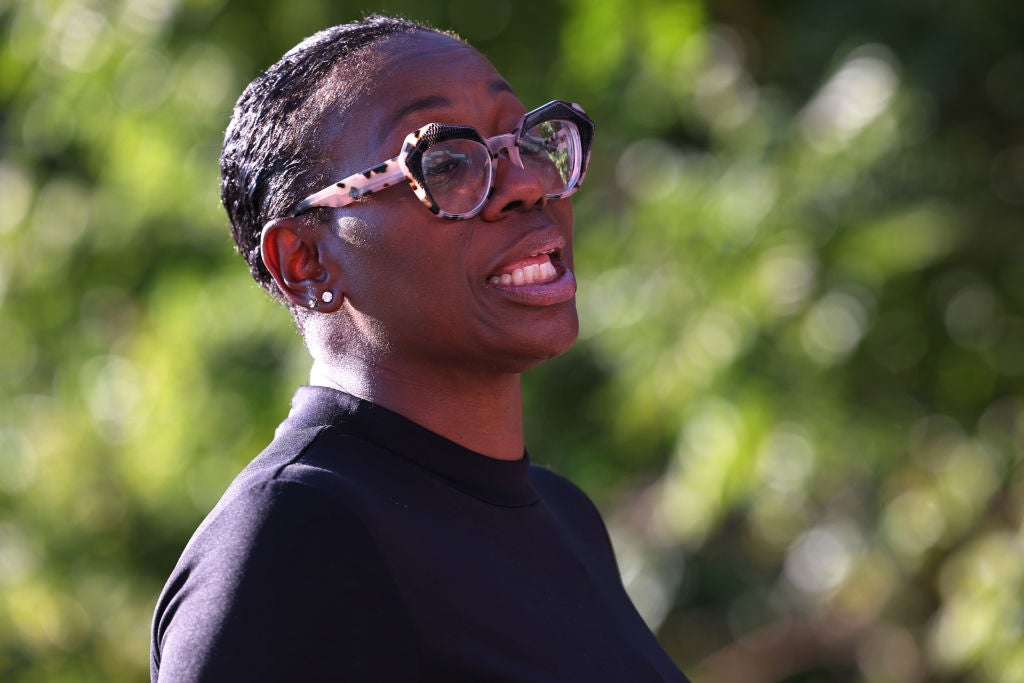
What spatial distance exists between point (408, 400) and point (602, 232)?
3.12 m

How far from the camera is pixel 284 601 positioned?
1.36m

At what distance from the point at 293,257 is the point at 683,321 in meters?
2.65

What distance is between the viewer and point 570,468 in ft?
16.8

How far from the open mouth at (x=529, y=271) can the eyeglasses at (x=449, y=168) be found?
84 mm

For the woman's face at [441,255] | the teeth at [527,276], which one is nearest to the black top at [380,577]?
the woman's face at [441,255]

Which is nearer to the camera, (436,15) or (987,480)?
(987,480)

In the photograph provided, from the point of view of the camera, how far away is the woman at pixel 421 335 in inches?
58.1

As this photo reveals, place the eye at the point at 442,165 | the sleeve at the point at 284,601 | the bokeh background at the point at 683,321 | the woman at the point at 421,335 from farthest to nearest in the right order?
the bokeh background at the point at 683,321, the eye at the point at 442,165, the woman at the point at 421,335, the sleeve at the point at 284,601

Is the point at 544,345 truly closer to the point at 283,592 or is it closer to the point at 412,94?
the point at 412,94

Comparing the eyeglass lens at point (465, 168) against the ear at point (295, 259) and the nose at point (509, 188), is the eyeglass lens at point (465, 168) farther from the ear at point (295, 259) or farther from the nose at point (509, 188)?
the ear at point (295, 259)

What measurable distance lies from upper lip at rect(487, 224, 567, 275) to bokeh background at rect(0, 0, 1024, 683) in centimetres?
176

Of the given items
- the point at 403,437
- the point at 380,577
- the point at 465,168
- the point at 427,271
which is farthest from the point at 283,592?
the point at 465,168

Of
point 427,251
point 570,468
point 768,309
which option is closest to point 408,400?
point 427,251

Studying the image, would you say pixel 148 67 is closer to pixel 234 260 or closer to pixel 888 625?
pixel 234 260
